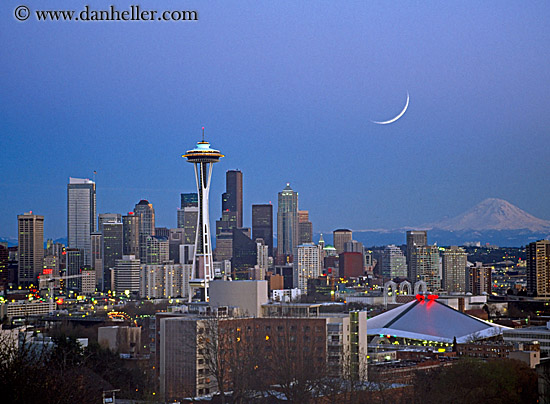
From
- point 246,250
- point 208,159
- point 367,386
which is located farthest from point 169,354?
point 246,250

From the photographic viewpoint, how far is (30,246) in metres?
113

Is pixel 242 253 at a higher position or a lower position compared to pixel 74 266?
higher

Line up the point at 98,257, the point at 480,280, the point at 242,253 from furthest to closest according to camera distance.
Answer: the point at 242,253 → the point at 98,257 → the point at 480,280

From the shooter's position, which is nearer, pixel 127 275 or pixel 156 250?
pixel 127 275

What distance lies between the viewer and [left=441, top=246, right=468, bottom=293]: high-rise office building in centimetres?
11084

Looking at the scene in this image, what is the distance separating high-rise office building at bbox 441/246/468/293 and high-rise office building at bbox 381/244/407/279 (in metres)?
14.6

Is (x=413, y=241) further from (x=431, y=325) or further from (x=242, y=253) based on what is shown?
(x=431, y=325)

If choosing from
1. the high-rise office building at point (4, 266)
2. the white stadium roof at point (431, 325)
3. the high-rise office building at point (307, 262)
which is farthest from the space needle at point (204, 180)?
the high-rise office building at point (307, 262)

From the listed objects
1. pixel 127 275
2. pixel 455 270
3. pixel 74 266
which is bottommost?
pixel 127 275

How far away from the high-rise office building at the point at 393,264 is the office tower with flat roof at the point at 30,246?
1774 inches

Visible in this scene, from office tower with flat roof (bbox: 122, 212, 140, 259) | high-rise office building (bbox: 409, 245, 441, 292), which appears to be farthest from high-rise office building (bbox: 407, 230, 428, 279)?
office tower with flat roof (bbox: 122, 212, 140, 259)

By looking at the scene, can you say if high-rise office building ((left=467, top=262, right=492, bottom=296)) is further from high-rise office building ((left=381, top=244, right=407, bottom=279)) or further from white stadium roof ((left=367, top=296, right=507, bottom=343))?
white stadium roof ((left=367, top=296, right=507, bottom=343))

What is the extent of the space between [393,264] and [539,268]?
3433 centimetres

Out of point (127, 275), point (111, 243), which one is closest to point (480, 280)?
point (127, 275)
